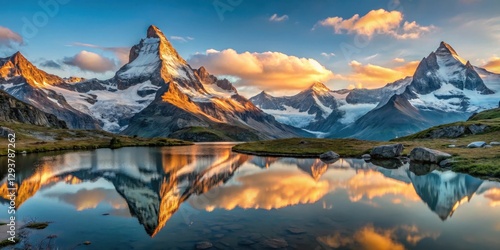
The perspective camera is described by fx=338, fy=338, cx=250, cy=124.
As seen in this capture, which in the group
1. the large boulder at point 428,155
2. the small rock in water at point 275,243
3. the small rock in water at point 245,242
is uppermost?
the large boulder at point 428,155

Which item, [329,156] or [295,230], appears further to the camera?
[329,156]

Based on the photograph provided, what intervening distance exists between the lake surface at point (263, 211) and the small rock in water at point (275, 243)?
8 centimetres

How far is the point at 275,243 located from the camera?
27.2 m

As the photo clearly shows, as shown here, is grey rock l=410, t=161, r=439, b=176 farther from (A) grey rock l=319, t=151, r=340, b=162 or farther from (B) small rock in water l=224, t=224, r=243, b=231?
(B) small rock in water l=224, t=224, r=243, b=231

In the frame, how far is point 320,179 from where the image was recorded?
205 ft

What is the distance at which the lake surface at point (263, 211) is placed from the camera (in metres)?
28.1

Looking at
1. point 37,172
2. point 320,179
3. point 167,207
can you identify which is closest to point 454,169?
point 320,179

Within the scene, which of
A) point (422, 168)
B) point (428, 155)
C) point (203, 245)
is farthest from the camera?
point (428, 155)

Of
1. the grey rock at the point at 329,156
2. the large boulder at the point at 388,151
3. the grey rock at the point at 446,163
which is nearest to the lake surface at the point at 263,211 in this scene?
the grey rock at the point at 446,163

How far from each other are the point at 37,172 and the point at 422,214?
2779 inches

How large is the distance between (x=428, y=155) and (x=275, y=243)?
7178 cm

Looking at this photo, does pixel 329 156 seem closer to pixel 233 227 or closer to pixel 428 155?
pixel 428 155

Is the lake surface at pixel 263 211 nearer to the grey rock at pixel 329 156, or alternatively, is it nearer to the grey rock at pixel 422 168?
the grey rock at pixel 422 168

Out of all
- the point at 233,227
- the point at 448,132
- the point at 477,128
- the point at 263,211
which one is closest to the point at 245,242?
the point at 233,227
